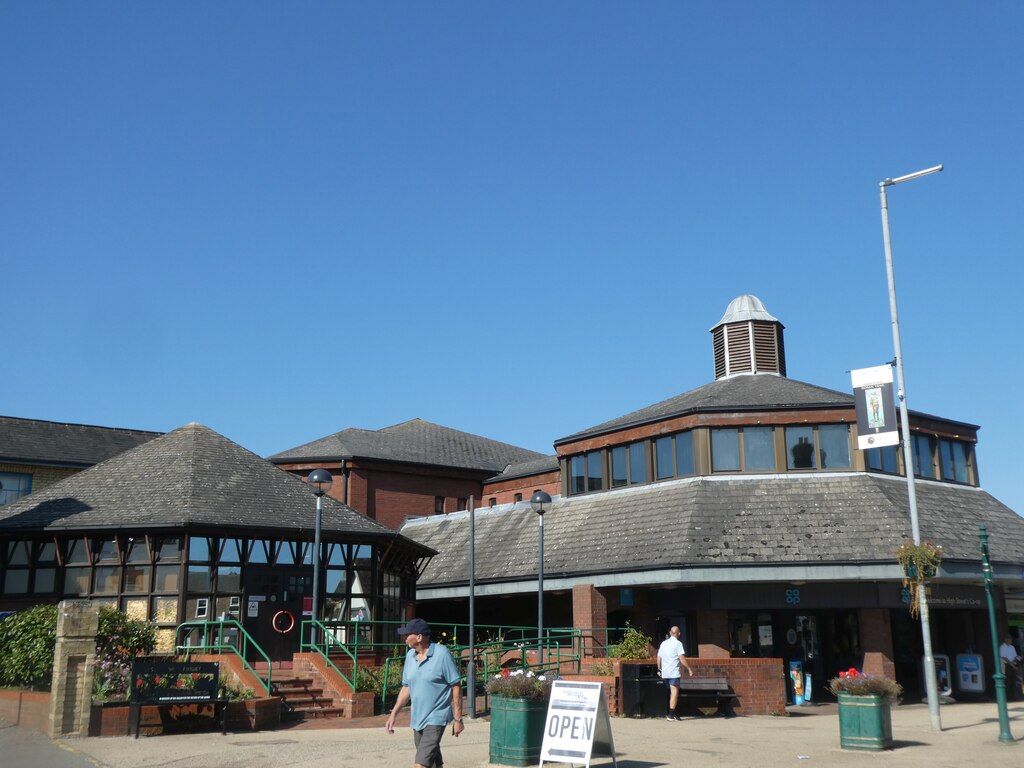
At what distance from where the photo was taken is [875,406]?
732 inches

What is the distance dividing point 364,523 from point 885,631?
1303 centimetres

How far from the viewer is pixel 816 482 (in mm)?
26281

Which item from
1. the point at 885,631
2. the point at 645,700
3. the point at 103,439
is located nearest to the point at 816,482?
the point at 885,631

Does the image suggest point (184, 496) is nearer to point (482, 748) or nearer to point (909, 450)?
point (482, 748)

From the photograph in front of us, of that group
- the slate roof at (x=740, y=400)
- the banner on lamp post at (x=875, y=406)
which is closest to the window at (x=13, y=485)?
the slate roof at (x=740, y=400)

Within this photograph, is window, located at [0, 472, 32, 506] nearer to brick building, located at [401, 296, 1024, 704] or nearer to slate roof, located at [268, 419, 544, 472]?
slate roof, located at [268, 419, 544, 472]

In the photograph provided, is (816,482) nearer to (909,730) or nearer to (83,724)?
(909,730)

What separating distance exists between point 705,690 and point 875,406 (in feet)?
20.7

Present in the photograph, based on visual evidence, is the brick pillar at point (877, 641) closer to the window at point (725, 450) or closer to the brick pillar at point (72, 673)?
the window at point (725, 450)

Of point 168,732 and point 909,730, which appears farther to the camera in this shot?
point 909,730

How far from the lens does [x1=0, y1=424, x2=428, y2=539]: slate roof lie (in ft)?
79.5

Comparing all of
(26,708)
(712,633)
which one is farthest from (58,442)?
(712,633)

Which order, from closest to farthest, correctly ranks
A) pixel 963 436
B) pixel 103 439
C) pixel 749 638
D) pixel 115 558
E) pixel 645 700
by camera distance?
1. pixel 645 700
2. pixel 115 558
3. pixel 749 638
4. pixel 963 436
5. pixel 103 439

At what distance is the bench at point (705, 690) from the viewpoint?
65.0 feet
